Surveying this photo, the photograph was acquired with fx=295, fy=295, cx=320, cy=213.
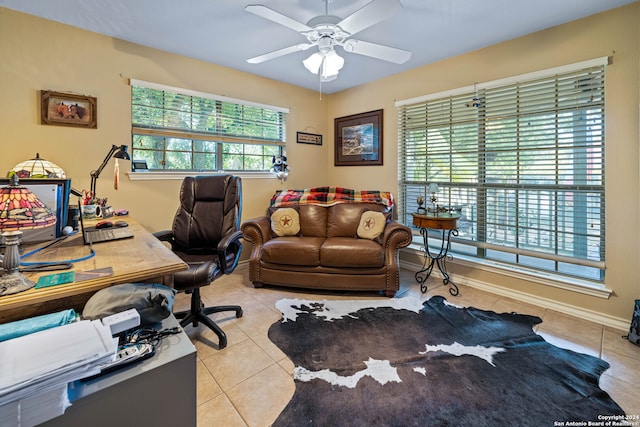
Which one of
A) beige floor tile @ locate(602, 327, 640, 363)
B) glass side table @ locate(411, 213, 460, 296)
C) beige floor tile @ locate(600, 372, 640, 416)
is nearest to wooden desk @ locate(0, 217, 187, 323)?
beige floor tile @ locate(600, 372, 640, 416)

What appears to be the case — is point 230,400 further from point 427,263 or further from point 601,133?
point 601,133

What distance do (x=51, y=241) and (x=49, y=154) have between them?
1425 millimetres

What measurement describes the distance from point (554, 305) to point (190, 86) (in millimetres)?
4149

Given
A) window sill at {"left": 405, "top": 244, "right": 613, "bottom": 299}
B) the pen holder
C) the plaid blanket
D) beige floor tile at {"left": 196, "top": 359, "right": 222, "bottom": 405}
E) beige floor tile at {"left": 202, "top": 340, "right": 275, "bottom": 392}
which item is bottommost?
beige floor tile at {"left": 196, "top": 359, "right": 222, "bottom": 405}

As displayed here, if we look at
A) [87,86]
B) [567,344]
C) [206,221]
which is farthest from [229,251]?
[567,344]

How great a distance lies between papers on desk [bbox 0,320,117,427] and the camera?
0.64 metres

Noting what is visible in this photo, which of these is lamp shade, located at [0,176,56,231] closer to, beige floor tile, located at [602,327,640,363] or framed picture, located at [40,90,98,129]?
framed picture, located at [40,90,98,129]

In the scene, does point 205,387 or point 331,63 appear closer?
point 205,387

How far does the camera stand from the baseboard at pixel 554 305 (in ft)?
7.59

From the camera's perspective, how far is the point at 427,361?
1.86 metres

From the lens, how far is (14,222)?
3.23 ft

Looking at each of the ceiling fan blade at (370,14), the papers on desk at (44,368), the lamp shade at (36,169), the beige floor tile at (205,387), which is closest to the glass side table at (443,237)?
the ceiling fan blade at (370,14)

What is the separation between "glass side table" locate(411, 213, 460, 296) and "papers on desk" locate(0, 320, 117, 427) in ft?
8.88

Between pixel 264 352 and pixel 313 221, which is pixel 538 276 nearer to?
pixel 313 221
